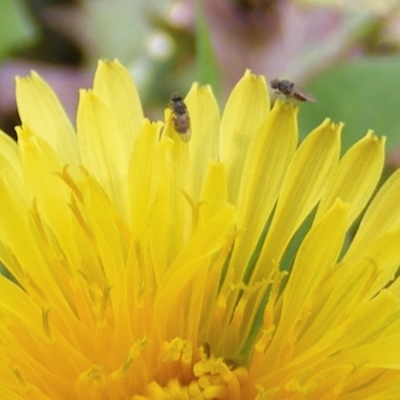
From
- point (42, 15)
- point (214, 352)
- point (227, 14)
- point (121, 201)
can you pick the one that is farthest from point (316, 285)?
point (42, 15)

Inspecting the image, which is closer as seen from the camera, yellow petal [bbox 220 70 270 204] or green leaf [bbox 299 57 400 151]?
yellow petal [bbox 220 70 270 204]

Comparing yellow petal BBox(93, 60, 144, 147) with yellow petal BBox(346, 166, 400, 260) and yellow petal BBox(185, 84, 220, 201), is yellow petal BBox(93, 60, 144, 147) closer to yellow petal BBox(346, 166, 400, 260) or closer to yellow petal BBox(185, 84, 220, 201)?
yellow petal BBox(185, 84, 220, 201)

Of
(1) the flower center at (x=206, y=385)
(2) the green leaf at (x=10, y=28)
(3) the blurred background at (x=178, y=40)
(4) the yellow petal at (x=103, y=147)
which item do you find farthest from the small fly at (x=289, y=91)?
(2) the green leaf at (x=10, y=28)

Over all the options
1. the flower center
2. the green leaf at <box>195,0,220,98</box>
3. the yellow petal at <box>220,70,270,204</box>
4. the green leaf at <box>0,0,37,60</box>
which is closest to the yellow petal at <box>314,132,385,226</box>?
the yellow petal at <box>220,70,270,204</box>

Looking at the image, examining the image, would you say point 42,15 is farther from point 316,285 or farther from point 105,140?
point 316,285

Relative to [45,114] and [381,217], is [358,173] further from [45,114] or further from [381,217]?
[45,114]

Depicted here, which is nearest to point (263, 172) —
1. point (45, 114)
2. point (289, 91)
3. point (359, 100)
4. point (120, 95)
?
point (289, 91)

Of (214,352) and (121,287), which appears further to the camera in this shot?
(214,352)
